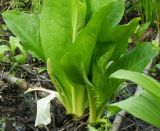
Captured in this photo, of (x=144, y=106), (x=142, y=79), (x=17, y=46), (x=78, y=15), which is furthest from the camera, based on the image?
(x=17, y=46)

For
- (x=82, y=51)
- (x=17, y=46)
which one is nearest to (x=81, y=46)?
(x=82, y=51)

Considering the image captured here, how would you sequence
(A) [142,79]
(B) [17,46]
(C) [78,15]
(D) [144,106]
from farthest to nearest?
(B) [17,46] → (C) [78,15] → (D) [144,106] → (A) [142,79]

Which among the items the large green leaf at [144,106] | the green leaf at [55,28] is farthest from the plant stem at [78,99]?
the large green leaf at [144,106]

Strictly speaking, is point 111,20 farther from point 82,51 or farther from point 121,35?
point 82,51

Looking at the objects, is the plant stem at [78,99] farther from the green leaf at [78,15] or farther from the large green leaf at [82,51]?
the green leaf at [78,15]

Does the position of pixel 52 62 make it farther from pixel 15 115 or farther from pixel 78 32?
pixel 15 115

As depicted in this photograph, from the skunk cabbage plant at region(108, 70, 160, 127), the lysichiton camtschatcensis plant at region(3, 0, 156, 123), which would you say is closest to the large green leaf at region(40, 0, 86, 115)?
the lysichiton camtschatcensis plant at region(3, 0, 156, 123)

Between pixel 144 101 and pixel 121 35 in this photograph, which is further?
pixel 121 35

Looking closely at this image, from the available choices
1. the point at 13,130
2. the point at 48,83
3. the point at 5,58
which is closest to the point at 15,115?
the point at 13,130
